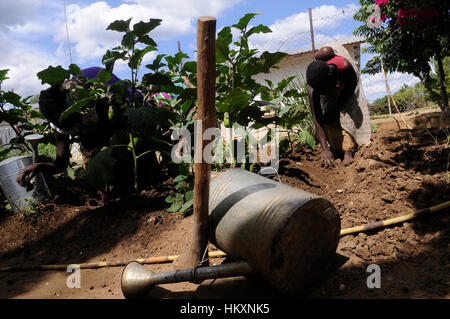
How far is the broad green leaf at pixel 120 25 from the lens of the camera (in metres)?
2.69

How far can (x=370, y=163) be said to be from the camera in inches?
117

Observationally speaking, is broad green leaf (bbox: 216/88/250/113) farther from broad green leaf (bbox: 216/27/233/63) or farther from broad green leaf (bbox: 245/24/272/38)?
broad green leaf (bbox: 245/24/272/38)

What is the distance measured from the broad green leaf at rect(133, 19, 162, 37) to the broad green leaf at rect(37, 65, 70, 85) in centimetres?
64

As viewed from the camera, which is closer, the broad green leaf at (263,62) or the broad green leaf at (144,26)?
the broad green leaf at (263,62)

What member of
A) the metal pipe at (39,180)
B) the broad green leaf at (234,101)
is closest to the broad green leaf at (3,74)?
the metal pipe at (39,180)

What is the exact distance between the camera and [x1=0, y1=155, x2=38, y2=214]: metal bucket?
316 cm

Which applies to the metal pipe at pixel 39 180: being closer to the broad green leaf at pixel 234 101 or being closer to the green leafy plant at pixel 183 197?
the green leafy plant at pixel 183 197

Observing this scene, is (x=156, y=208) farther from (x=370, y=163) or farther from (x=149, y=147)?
(x=370, y=163)

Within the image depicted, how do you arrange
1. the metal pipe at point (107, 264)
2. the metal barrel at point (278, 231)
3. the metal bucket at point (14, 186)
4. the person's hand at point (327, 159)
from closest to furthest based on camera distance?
the metal barrel at point (278, 231) → the metal pipe at point (107, 264) → the metal bucket at point (14, 186) → the person's hand at point (327, 159)

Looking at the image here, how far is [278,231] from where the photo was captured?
150cm

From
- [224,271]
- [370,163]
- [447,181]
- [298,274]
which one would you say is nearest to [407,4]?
[370,163]

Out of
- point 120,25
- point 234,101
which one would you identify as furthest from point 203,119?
point 120,25

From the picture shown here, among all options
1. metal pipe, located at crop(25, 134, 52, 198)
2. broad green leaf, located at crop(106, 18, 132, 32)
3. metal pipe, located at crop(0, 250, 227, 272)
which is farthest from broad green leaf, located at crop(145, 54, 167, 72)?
metal pipe, located at crop(0, 250, 227, 272)

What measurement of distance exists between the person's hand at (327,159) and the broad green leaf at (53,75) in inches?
98.7
